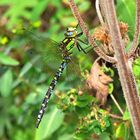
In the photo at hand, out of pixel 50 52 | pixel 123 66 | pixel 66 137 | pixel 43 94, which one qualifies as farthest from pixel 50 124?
pixel 123 66

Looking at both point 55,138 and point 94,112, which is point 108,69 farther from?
point 55,138

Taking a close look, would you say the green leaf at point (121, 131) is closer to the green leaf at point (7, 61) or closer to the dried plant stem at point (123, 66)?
the dried plant stem at point (123, 66)

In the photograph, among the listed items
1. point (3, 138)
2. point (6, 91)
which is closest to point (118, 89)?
Answer: point (6, 91)

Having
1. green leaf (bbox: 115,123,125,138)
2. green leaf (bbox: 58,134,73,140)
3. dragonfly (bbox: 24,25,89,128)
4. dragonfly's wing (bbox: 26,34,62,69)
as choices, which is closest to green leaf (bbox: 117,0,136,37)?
dragonfly (bbox: 24,25,89,128)

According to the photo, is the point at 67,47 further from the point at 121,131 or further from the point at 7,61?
the point at 7,61

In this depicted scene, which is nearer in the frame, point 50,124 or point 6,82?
point 50,124

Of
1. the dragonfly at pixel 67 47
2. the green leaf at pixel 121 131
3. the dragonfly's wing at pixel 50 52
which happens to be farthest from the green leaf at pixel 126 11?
the green leaf at pixel 121 131

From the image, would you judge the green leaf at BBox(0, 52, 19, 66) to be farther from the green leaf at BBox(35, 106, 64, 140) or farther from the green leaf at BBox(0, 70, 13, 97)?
the green leaf at BBox(35, 106, 64, 140)
